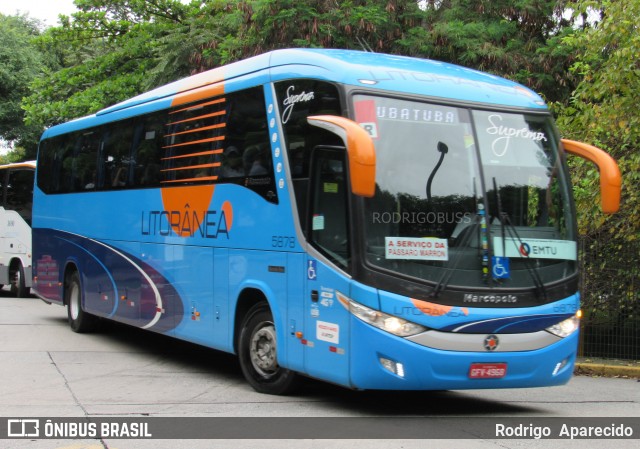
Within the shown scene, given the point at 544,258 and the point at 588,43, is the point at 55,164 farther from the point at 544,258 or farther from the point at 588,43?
the point at 544,258

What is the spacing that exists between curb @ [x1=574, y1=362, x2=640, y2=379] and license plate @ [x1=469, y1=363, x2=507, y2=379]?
5034mm

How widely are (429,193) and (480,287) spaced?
970mm

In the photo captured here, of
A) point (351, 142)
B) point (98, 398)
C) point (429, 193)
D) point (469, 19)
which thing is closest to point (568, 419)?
point (429, 193)

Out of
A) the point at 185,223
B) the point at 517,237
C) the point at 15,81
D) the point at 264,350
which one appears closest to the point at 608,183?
the point at 517,237

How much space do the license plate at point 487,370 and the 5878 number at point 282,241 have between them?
2174 mm

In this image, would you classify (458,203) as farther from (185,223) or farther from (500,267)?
(185,223)

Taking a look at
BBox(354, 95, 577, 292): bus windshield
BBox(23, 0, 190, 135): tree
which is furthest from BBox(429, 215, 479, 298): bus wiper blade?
BBox(23, 0, 190, 135): tree

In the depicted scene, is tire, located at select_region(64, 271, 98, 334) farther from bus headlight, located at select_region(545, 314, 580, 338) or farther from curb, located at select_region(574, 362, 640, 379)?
bus headlight, located at select_region(545, 314, 580, 338)

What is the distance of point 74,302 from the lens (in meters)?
15.5

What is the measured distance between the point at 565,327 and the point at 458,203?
1.65m

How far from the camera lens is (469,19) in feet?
65.0

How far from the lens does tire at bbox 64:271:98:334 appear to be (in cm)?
1511

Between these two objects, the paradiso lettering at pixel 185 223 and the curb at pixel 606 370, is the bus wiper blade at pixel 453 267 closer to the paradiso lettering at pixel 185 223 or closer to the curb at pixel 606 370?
the paradiso lettering at pixel 185 223

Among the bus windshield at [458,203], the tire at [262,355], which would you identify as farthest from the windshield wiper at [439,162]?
the tire at [262,355]
